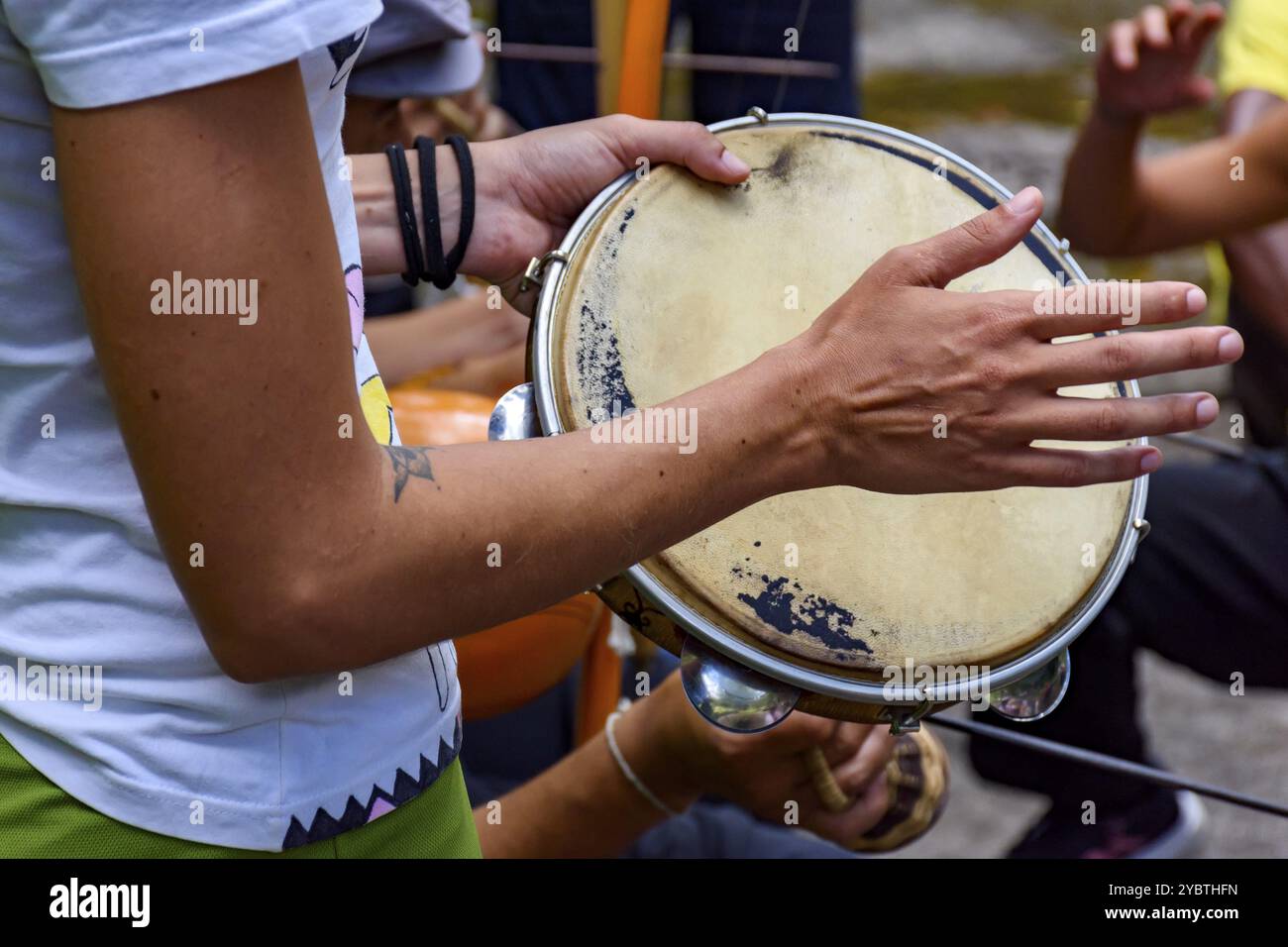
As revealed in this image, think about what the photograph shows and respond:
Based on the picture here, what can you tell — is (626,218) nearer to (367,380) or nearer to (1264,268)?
(367,380)

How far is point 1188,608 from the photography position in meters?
1.86

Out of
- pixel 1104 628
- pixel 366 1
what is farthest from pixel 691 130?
pixel 1104 628

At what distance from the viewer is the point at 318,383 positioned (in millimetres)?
598

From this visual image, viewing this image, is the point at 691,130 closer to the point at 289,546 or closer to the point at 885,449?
the point at 885,449

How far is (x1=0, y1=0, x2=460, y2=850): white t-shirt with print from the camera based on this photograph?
0.62 metres

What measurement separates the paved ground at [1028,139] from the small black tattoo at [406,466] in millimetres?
1480

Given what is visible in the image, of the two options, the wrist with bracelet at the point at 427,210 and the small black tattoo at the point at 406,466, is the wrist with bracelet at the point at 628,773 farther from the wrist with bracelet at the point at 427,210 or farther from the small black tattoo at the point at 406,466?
the small black tattoo at the point at 406,466

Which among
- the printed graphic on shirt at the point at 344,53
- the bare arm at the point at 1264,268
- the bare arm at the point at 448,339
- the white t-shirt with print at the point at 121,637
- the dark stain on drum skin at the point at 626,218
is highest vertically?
the printed graphic on shirt at the point at 344,53

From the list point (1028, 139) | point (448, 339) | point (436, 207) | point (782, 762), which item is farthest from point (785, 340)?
point (1028, 139)

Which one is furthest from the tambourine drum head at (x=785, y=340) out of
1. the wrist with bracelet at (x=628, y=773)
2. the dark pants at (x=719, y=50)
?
the dark pants at (x=719, y=50)

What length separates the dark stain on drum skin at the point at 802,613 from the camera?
894mm

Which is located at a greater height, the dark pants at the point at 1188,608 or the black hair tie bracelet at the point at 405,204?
the black hair tie bracelet at the point at 405,204

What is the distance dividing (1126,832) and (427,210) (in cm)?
138

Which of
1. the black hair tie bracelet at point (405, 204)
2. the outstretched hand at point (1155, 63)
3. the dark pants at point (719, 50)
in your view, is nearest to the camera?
the black hair tie bracelet at point (405, 204)
